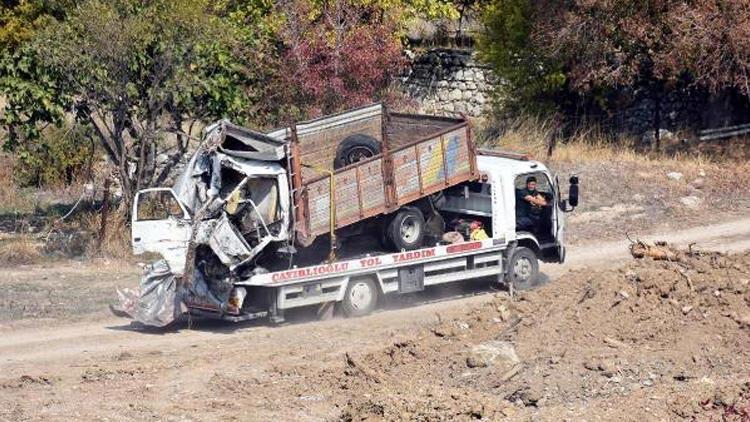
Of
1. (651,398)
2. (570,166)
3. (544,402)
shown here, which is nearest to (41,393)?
(544,402)

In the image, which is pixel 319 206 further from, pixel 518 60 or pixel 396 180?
pixel 518 60

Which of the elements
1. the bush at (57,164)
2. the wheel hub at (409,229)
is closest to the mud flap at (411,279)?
the wheel hub at (409,229)

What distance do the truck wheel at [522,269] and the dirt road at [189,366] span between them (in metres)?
0.54

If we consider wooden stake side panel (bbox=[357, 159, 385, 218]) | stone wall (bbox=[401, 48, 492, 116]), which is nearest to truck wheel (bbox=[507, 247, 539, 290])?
wooden stake side panel (bbox=[357, 159, 385, 218])

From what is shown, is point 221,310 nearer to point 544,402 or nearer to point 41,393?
point 41,393

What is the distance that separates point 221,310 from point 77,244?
20.9ft

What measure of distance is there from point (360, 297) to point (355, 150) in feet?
7.01

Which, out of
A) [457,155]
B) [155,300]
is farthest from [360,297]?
[155,300]

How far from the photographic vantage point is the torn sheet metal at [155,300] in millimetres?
18609

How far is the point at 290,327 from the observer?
18.9 m

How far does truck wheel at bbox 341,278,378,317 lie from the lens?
63.3 ft

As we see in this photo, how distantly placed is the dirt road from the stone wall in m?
15.1

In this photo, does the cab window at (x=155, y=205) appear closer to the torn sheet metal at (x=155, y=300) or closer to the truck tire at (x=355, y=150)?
the torn sheet metal at (x=155, y=300)

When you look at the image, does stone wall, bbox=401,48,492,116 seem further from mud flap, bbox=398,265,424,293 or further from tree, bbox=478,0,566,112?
mud flap, bbox=398,265,424,293
